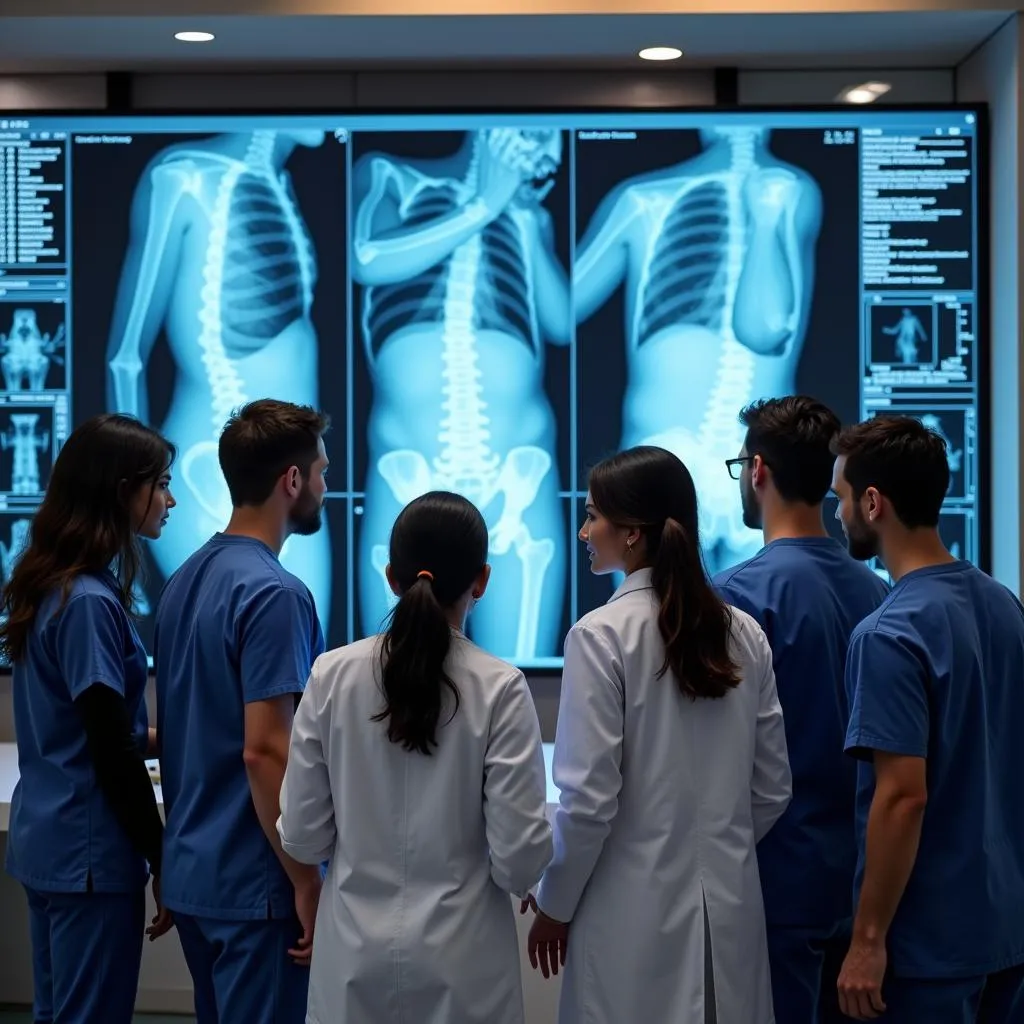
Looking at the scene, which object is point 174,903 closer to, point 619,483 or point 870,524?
point 619,483

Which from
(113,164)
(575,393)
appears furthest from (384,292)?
(113,164)

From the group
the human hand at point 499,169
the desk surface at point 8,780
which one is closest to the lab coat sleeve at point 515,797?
the desk surface at point 8,780

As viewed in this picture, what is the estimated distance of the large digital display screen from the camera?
11.1ft

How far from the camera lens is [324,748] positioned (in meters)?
1.84

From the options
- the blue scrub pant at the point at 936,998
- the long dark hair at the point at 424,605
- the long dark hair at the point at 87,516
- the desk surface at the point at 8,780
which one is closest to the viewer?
the long dark hair at the point at 424,605

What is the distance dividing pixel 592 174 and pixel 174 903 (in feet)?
6.93

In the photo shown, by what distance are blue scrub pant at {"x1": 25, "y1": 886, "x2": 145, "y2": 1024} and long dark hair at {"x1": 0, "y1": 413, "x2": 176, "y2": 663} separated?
417 millimetres

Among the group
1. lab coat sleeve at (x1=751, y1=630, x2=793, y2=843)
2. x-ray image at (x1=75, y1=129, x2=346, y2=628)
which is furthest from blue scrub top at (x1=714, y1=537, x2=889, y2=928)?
x-ray image at (x1=75, y1=129, x2=346, y2=628)

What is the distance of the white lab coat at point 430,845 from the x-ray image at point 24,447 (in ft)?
6.26

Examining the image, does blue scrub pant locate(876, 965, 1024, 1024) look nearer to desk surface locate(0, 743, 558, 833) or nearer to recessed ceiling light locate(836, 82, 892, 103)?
desk surface locate(0, 743, 558, 833)

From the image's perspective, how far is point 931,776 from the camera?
1882 millimetres

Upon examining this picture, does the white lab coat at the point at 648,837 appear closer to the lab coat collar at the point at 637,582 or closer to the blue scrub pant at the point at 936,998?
the lab coat collar at the point at 637,582

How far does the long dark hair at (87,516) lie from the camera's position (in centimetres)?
213

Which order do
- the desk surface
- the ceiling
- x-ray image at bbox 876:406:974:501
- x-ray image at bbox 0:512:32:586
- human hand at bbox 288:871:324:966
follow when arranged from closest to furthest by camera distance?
human hand at bbox 288:871:324:966 < the desk surface < the ceiling < x-ray image at bbox 876:406:974:501 < x-ray image at bbox 0:512:32:586
